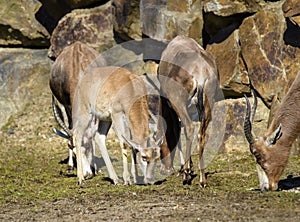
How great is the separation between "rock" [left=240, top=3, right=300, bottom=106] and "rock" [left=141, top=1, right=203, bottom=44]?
1.26 metres

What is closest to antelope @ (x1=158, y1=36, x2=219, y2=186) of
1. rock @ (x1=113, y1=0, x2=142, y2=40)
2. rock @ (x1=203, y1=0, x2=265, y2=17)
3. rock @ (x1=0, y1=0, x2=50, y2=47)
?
rock @ (x1=203, y1=0, x2=265, y2=17)

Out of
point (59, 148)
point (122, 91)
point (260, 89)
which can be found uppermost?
point (122, 91)

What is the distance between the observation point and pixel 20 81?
17.1 meters

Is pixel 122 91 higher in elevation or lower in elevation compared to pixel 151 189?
higher

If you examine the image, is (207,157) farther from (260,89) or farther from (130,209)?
(130,209)

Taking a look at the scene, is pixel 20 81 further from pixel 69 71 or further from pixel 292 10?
pixel 292 10

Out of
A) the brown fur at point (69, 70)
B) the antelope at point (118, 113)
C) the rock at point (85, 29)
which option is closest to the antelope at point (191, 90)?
the antelope at point (118, 113)

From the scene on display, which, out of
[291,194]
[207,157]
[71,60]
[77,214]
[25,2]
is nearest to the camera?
[77,214]

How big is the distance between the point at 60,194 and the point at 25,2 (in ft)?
29.2

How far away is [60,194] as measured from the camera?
10344 millimetres

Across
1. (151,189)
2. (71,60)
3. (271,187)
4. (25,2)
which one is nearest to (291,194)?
(271,187)

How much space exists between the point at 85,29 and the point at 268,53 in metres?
5.38

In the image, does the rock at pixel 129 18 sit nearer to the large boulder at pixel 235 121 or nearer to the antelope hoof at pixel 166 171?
the large boulder at pixel 235 121

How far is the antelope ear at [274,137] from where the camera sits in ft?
31.6
